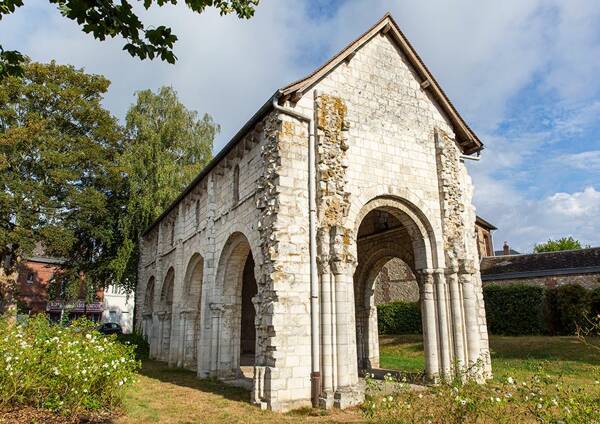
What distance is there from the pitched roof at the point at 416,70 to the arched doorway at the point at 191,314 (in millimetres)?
7990

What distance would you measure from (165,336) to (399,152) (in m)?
13.4

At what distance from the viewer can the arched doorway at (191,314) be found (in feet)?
50.8

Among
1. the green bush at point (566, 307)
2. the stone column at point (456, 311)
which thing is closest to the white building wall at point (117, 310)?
the green bush at point (566, 307)

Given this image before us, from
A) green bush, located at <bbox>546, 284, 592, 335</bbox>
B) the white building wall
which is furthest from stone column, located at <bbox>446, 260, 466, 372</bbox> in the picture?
the white building wall

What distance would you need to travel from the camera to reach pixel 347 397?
8.46 m

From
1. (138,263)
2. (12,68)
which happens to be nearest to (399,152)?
(12,68)

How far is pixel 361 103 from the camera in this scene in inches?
434

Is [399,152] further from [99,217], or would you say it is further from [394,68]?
[99,217]

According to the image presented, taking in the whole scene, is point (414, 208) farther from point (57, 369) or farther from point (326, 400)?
point (57, 369)

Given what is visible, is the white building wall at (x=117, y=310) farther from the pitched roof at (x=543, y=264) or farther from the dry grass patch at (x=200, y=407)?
the dry grass patch at (x=200, y=407)

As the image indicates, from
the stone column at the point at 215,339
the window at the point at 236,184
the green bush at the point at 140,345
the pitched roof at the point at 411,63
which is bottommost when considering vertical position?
the green bush at the point at 140,345

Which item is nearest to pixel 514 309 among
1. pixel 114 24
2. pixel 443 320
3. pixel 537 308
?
pixel 537 308

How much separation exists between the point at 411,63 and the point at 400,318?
51.3 ft

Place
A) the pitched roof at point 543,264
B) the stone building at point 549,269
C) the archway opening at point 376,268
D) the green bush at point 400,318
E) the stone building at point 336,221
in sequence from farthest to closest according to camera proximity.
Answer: the green bush at point 400,318, the pitched roof at point 543,264, the stone building at point 549,269, the archway opening at point 376,268, the stone building at point 336,221
